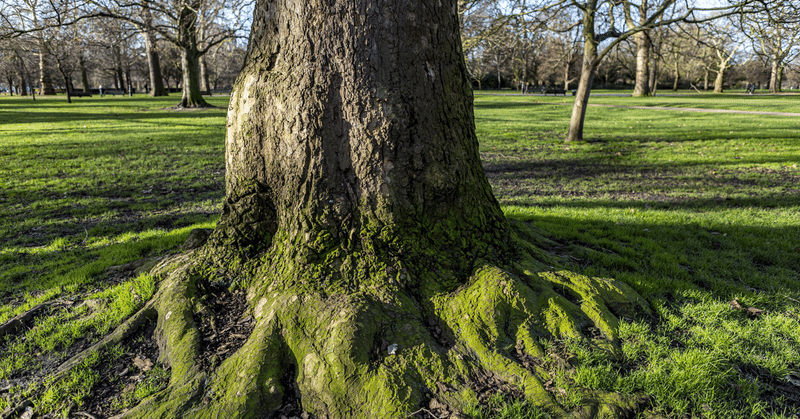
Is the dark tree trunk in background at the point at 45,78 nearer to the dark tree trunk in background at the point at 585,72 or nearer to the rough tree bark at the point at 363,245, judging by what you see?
the dark tree trunk in background at the point at 585,72

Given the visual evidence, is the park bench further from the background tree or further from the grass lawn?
the background tree

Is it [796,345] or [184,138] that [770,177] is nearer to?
[796,345]

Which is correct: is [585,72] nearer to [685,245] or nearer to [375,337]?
[685,245]

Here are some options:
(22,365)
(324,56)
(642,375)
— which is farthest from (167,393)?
(642,375)

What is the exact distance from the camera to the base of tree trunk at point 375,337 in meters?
2.35

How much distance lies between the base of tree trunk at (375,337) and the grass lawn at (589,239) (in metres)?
0.17

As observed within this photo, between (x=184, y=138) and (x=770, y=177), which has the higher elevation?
(x=184, y=138)

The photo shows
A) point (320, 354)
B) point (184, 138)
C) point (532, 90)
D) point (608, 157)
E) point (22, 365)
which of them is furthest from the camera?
point (532, 90)

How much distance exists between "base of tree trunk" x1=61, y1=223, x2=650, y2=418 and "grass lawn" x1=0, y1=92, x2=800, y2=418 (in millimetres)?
168

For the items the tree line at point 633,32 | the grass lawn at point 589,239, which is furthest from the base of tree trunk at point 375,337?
the tree line at point 633,32

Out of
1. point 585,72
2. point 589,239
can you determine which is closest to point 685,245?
point 589,239

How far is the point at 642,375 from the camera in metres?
2.57

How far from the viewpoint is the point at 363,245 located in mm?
2992

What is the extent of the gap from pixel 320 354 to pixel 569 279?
2.01 metres
